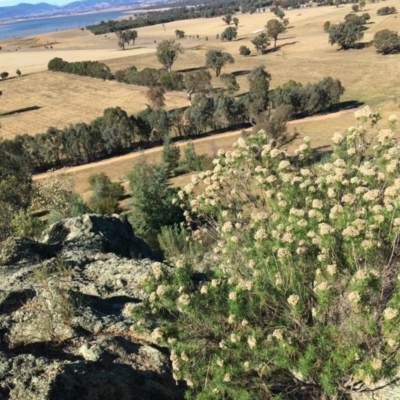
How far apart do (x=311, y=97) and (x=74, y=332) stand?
2555 inches

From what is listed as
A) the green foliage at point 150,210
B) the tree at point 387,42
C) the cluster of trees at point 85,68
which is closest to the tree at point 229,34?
the cluster of trees at point 85,68

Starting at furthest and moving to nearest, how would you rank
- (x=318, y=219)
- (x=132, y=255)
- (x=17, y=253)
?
(x=132, y=255) < (x=17, y=253) < (x=318, y=219)

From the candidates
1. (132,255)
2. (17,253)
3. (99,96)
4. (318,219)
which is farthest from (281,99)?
(318,219)

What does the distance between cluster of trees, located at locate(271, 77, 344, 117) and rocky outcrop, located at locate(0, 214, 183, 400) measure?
193 ft

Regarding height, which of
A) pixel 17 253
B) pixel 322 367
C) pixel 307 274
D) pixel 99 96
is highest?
pixel 307 274

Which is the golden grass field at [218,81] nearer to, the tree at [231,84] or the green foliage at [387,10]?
the tree at [231,84]

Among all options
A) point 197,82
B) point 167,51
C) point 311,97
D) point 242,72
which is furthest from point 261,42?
point 311,97

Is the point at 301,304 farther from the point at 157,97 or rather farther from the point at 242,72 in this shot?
the point at 242,72

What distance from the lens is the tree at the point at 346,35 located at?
369 ft

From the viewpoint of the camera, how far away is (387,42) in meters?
100

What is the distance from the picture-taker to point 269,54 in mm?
124375

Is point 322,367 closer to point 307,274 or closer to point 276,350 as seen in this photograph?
point 276,350

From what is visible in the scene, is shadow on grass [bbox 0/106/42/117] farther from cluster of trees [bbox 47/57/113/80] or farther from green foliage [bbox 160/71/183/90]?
green foliage [bbox 160/71/183/90]

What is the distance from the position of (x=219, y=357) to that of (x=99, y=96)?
3865 inches
